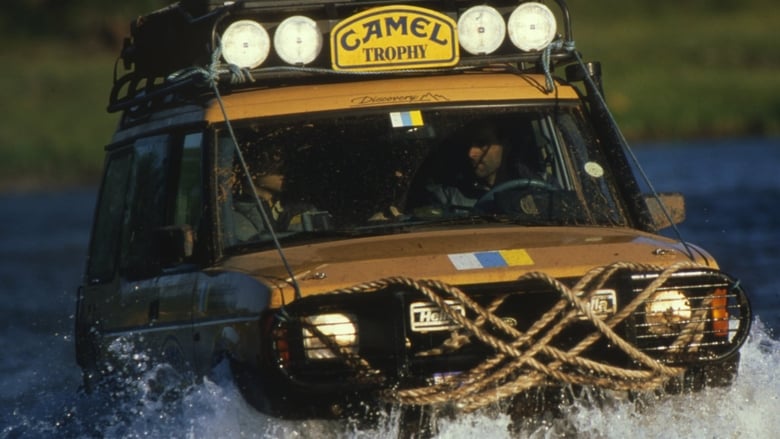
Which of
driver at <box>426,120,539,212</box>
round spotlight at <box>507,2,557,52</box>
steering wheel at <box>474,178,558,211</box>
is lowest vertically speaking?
steering wheel at <box>474,178,558,211</box>

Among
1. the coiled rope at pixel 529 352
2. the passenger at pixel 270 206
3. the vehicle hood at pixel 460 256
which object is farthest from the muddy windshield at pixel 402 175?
the coiled rope at pixel 529 352

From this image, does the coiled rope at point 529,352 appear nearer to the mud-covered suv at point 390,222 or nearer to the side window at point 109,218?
the mud-covered suv at point 390,222

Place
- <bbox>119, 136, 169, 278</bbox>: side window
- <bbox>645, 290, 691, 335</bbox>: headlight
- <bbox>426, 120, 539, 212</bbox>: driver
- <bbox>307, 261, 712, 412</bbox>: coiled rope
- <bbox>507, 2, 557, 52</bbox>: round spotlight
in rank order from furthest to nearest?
<bbox>119, 136, 169, 278</bbox>: side window
<bbox>507, 2, 557, 52</bbox>: round spotlight
<bbox>426, 120, 539, 212</bbox>: driver
<bbox>645, 290, 691, 335</bbox>: headlight
<bbox>307, 261, 712, 412</bbox>: coiled rope

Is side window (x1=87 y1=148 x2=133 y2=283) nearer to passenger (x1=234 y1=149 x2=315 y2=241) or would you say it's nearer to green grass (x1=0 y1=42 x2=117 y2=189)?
passenger (x1=234 y1=149 x2=315 y2=241)

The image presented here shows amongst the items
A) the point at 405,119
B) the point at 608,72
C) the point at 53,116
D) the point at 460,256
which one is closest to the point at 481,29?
the point at 405,119

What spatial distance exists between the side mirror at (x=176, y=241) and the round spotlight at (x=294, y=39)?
1.00m

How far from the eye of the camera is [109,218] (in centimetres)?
975

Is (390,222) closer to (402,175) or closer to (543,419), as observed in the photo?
(402,175)

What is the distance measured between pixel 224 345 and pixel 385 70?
69.4 inches

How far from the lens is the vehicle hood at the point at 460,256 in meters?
7.06

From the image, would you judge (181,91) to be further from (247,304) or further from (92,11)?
(92,11)

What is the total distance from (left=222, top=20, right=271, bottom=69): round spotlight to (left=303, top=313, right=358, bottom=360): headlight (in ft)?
5.67

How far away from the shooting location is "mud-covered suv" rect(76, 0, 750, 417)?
6.96 metres

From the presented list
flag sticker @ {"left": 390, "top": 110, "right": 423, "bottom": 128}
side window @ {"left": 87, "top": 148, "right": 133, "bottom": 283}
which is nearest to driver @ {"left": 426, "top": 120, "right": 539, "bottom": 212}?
flag sticker @ {"left": 390, "top": 110, "right": 423, "bottom": 128}
